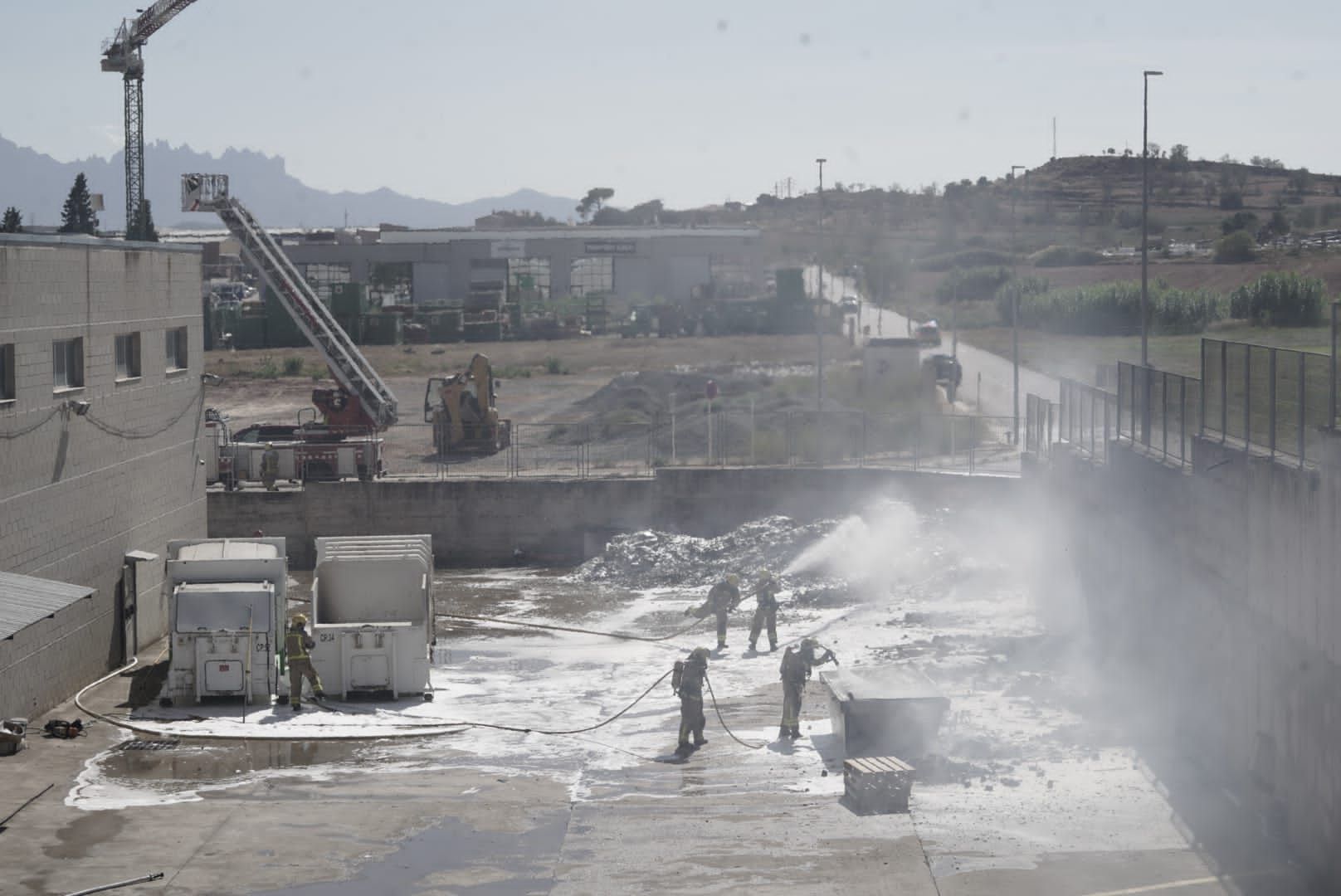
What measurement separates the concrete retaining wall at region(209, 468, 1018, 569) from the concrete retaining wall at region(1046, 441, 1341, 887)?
12.8 m

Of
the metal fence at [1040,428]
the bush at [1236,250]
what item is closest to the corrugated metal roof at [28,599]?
the metal fence at [1040,428]

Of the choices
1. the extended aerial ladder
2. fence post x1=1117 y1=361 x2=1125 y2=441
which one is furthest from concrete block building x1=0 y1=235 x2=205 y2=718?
fence post x1=1117 y1=361 x2=1125 y2=441

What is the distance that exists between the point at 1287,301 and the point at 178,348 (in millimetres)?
35077

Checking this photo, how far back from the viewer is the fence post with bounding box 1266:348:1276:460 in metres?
18.0

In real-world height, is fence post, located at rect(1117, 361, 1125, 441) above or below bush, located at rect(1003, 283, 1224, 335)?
below

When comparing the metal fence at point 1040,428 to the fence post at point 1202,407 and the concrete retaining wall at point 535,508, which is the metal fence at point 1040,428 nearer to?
the concrete retaining wall at point 535,508

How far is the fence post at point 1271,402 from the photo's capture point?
18.0 meters

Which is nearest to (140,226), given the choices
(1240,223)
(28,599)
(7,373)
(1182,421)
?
(1240,223)

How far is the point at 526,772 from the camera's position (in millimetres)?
19484

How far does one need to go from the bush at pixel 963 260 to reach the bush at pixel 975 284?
11.4 feet

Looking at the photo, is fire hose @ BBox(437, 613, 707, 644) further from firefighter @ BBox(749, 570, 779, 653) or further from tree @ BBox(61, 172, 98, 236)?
tree @ BBox(61, 172, 98, 236)

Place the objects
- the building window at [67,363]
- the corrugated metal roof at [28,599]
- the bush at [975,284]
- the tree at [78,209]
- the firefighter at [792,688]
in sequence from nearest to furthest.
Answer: the corrugated metal roof at [28,599] < the firefighter at [792,688] < the building window at [67,363] < the tree at [78,209] < the bush at [975,284]

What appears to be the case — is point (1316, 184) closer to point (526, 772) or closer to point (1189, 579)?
point (1189, 579)

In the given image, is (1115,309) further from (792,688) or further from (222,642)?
(222,642)
